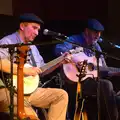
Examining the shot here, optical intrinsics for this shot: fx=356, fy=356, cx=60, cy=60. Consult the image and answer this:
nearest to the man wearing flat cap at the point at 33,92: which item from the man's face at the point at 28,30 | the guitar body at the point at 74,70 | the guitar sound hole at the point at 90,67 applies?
the man's face at the point at 28,30

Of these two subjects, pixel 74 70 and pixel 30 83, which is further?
pixel 74 70

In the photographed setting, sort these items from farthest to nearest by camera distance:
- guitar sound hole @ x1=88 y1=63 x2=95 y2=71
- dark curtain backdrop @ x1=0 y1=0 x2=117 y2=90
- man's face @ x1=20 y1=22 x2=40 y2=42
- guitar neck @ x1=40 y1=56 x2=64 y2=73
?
dark curtain backdrop @ x1=0 y1=0 x2=117 y2=90, guitar sound hole @ x1=88 y1=63 x2=95 y2=71, man's face @ x1=20 y1=22 x2=40 y2=42, guitar neck @ x1=40 y1=56 x2=64 y2=73

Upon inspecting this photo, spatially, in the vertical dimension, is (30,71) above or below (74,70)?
above

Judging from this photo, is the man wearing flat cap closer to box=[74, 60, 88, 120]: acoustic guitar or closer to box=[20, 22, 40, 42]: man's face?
box=[20, 22, 40, 42]: man's face

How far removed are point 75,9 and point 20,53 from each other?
2931 millimetres

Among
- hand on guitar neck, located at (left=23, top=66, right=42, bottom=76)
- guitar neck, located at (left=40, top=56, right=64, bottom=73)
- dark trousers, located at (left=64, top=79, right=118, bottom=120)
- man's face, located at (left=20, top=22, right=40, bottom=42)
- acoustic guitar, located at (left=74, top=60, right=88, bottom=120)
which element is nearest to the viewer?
hand on guitar neck, located at (left=23, top=66, right=42, bottom=76)

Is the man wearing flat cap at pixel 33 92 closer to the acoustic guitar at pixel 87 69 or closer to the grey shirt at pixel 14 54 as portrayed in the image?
the grey shirt at pixel 14 54

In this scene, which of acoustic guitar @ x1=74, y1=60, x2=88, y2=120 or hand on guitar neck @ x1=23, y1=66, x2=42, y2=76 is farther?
acoustic guitar @ x1=74, y1=60, x2=88, y2=120

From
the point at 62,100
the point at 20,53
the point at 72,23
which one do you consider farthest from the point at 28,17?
the point at 72,23

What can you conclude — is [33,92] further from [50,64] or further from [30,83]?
[50,64]

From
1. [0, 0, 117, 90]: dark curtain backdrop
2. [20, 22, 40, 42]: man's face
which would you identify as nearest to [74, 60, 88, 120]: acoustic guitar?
[20, 22, 40, 42]: man's face

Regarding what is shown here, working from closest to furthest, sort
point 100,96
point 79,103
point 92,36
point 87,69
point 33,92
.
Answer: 1. point 33,92
2. point 79,103
3. point 100,96
4. point 87,69
5. point 92,36

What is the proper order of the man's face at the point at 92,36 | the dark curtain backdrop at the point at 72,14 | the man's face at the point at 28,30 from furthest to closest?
the dark curtain backdrop at the point at 72,14, the man's face at the point at 92,36, the man's face at the point at 28,30

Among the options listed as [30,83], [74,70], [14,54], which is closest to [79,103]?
[74,70]
